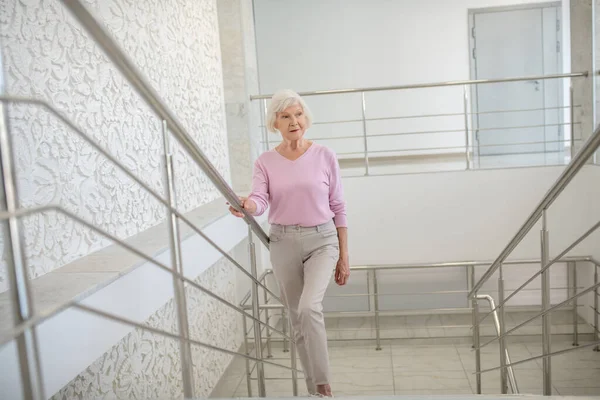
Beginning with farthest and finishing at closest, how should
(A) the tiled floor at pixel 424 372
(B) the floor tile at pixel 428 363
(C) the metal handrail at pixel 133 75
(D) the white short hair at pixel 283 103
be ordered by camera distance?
(B) the floor tile at pixel 428 363
(A) the tiled floor at pixel 424 372
(D) the white short hair at pixel 283 103
(C) the metal handrail at pixel 133 75

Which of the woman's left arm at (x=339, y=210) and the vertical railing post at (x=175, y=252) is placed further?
the woman's left arm at (x=339, y=210)

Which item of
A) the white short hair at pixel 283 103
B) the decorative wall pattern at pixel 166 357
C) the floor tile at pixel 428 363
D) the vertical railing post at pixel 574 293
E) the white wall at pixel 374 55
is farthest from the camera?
the white wall at pixel 374 55

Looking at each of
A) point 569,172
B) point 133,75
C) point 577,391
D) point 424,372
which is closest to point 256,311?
point 569,172

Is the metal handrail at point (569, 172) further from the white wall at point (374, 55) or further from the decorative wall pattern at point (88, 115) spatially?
the white wall at point (374, 55)

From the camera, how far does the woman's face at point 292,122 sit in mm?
2627

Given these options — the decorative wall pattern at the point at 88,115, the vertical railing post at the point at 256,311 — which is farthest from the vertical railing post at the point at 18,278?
the vertical railing post at the point at 256,311

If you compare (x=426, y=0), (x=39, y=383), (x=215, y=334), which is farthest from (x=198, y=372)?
(x=426, y=0)

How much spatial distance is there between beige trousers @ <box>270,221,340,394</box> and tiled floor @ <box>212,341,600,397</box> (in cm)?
228

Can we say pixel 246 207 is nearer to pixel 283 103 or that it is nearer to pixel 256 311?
pixel 283 103

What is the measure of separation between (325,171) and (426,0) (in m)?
6.46

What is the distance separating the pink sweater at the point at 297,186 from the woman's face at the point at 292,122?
97 millimetres

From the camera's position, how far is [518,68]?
8258mm

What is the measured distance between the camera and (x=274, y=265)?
2629mm

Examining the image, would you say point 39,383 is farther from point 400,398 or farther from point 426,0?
point 426,0
